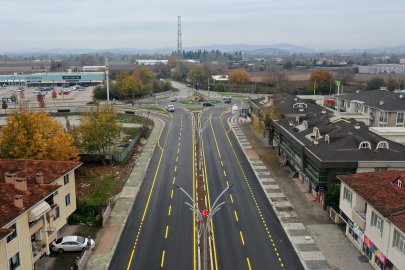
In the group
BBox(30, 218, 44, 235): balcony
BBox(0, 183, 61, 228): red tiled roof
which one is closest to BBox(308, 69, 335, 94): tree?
BBox(0, 183, 61, 228): red tiled roof

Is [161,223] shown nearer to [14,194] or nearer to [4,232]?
[14,194]

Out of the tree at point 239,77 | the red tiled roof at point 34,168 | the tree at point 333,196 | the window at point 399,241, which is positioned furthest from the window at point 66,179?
the tree at point 239,77

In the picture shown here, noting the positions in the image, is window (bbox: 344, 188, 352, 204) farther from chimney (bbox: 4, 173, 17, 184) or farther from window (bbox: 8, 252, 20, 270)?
chimney (bbox: 4, 173, 17, 184)

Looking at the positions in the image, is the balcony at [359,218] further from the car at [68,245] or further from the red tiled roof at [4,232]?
the red tiled roof at [4,232]

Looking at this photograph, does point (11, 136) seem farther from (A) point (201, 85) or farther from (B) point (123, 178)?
(A) point (201, 85)

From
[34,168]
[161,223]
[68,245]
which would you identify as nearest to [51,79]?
[34,168]

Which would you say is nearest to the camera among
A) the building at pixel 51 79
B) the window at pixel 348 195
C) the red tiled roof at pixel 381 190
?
the red tiled roof at pixel 381 190
